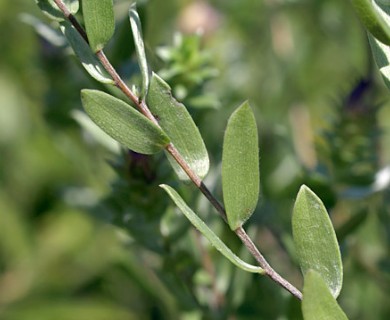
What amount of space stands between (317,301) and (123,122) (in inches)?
6.4

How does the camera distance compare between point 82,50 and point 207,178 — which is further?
point 207,178

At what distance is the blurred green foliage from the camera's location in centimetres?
82

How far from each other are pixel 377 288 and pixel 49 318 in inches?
18.4

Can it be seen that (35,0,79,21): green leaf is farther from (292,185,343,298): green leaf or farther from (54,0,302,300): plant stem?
(292,185,343,298): green leaf

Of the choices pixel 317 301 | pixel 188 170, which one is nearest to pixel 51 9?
pixel 188 170

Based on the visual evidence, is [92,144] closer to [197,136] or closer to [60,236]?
[60,236]

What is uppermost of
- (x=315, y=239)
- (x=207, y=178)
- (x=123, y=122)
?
(x=123, y=122)

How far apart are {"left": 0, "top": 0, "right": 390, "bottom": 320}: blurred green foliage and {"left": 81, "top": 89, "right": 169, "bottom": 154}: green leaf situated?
185 mm

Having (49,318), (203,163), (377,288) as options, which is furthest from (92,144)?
(203,163)

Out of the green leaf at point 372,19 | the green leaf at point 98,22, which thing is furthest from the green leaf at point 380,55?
the green leaf at point 98,22

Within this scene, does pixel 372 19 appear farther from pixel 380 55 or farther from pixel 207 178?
pixel 207 178

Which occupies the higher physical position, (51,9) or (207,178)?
(51,9)

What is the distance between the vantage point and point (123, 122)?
1.74 ft

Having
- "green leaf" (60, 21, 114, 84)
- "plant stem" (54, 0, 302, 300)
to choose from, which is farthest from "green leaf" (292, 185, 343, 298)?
"green leaf" (60, 21, 114, 84)
